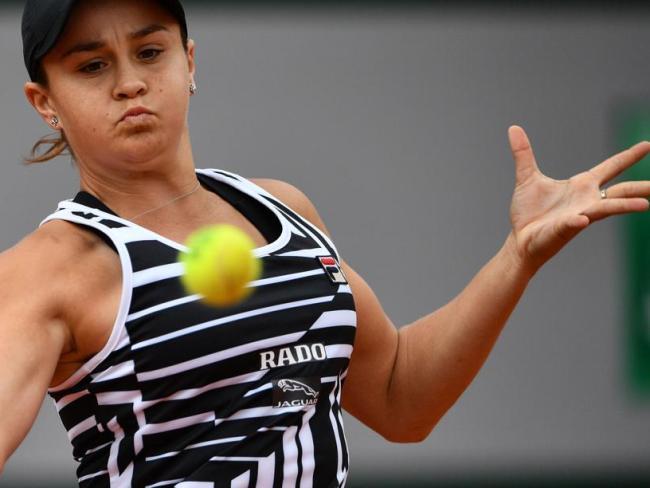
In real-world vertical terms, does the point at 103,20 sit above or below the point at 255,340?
above

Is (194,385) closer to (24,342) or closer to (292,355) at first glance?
(292,355)

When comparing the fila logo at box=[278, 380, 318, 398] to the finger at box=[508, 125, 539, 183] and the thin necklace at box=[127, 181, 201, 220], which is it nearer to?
the thin necklace at box=[127, 181, 201, 220]

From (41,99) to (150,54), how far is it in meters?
0.29

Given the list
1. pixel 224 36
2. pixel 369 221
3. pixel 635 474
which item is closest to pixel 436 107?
pixel 369 221

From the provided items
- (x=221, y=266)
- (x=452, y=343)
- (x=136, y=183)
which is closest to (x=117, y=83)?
(x=136, y=183)

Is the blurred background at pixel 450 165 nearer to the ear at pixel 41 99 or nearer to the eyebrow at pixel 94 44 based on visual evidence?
the ear at pixel 41 99

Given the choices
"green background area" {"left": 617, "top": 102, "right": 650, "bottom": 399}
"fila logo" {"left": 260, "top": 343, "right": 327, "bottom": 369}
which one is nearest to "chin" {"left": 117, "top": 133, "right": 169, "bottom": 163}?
"fila logo" {"left": 260, "top": 343, "right": 327, "bottom": 369}

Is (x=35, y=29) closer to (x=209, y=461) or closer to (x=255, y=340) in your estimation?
(x=255, y=340)

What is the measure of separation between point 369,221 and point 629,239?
1.38m

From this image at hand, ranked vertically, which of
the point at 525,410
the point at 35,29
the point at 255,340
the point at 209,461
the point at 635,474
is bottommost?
the point at 635,474

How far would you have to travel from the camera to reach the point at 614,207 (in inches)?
120

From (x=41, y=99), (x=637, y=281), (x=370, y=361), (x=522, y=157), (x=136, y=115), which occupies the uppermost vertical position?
(x=41, y=99)

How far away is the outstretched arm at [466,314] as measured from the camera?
314 centimetres

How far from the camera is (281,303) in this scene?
121 inches
